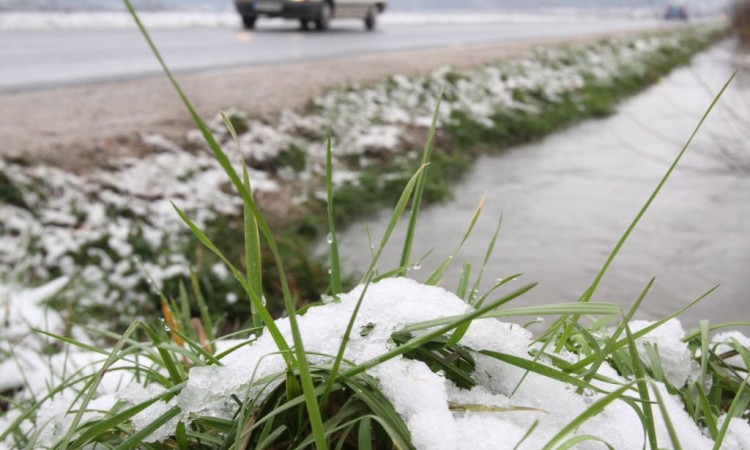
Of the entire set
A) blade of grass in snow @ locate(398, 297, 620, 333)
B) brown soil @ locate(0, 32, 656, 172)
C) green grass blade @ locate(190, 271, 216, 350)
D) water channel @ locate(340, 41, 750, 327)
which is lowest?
water channel @ locate(340, 41, 750, 327)

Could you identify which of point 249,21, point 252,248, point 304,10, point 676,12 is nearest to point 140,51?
point 304,10

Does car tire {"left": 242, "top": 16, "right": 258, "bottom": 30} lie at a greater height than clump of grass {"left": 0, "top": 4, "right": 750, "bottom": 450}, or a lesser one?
lesser

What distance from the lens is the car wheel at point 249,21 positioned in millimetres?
16406

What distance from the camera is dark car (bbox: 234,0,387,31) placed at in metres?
15.3

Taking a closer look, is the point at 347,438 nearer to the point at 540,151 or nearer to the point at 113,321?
the point at 113,321

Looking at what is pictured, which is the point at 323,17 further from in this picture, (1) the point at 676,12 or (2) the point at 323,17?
(1) the point at 676,12

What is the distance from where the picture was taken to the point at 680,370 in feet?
3.70

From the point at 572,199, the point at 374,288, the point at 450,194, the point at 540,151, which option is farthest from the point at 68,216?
the point at 540,151

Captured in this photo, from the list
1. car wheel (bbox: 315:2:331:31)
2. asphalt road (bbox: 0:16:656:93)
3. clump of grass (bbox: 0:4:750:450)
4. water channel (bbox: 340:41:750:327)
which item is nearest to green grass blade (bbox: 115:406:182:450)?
clump of grass (bbox: 0:4:750:450)

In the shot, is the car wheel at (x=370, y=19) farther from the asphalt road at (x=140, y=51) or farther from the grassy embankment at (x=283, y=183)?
the grassy embankment at (x=283, y=183)

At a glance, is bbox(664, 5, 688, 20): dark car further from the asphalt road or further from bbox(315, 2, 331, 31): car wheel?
bbox(315, 2, 331, 31): car wheel

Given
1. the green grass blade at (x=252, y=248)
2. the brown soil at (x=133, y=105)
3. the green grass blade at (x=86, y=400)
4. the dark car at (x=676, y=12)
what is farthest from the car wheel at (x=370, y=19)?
the green grass blade at (x=86, y=400)

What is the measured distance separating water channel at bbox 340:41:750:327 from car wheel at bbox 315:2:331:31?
998 cm

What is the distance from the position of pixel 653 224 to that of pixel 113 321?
377 centimetres
